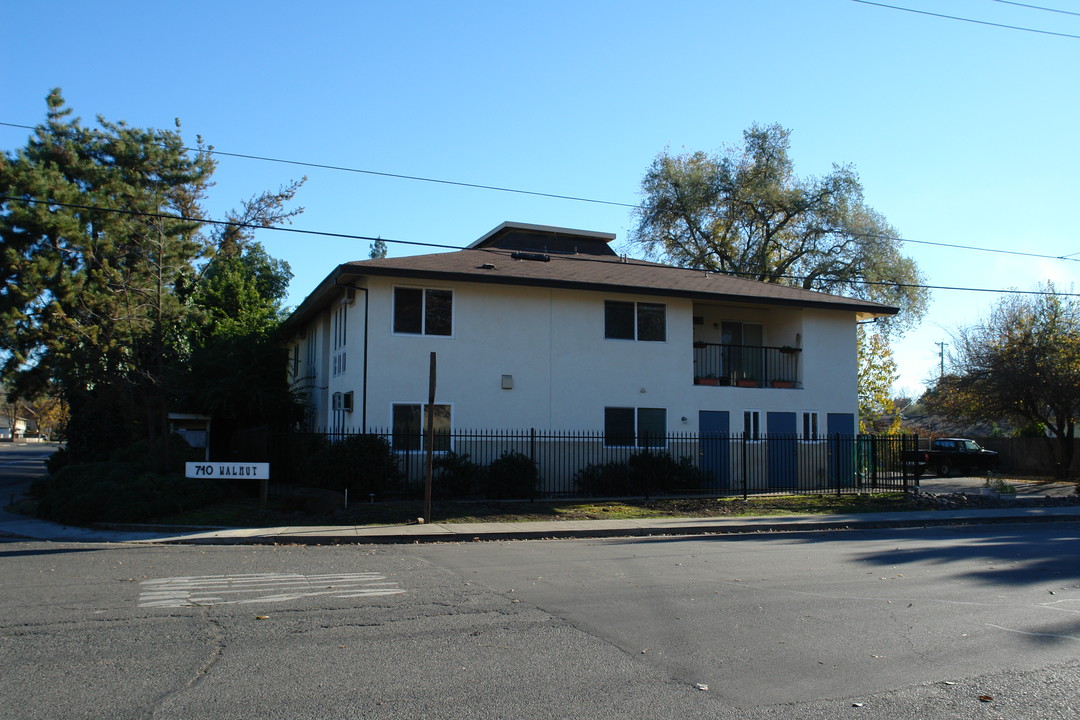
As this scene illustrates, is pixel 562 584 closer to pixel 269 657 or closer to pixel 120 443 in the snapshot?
pixel 269 657

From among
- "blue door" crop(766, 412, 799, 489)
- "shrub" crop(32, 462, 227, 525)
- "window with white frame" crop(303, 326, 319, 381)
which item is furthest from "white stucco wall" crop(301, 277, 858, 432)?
"shrub" crop(32, 462, 227, 525)

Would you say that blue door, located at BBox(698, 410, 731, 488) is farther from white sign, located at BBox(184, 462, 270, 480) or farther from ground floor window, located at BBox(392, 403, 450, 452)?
white sign, located at BBox(184, 462, 270, 480)

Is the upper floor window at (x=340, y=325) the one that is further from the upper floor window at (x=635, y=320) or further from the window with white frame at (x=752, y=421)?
the window with white frame at (x=752, y=421)

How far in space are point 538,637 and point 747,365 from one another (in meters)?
20.7

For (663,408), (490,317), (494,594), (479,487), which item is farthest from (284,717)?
(663,408)

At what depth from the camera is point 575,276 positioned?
926 inches

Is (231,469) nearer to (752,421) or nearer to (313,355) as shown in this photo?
(313,355)

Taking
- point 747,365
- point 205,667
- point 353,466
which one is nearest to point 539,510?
point 353,466

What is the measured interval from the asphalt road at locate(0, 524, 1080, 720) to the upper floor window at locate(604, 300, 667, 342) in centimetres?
1218

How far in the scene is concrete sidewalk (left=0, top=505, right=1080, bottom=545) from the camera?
1505 centimetres

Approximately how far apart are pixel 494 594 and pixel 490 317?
544 inches

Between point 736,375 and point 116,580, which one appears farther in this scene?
point 736,375

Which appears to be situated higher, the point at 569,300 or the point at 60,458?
the point at 569,300

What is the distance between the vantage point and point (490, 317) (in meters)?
22.7
